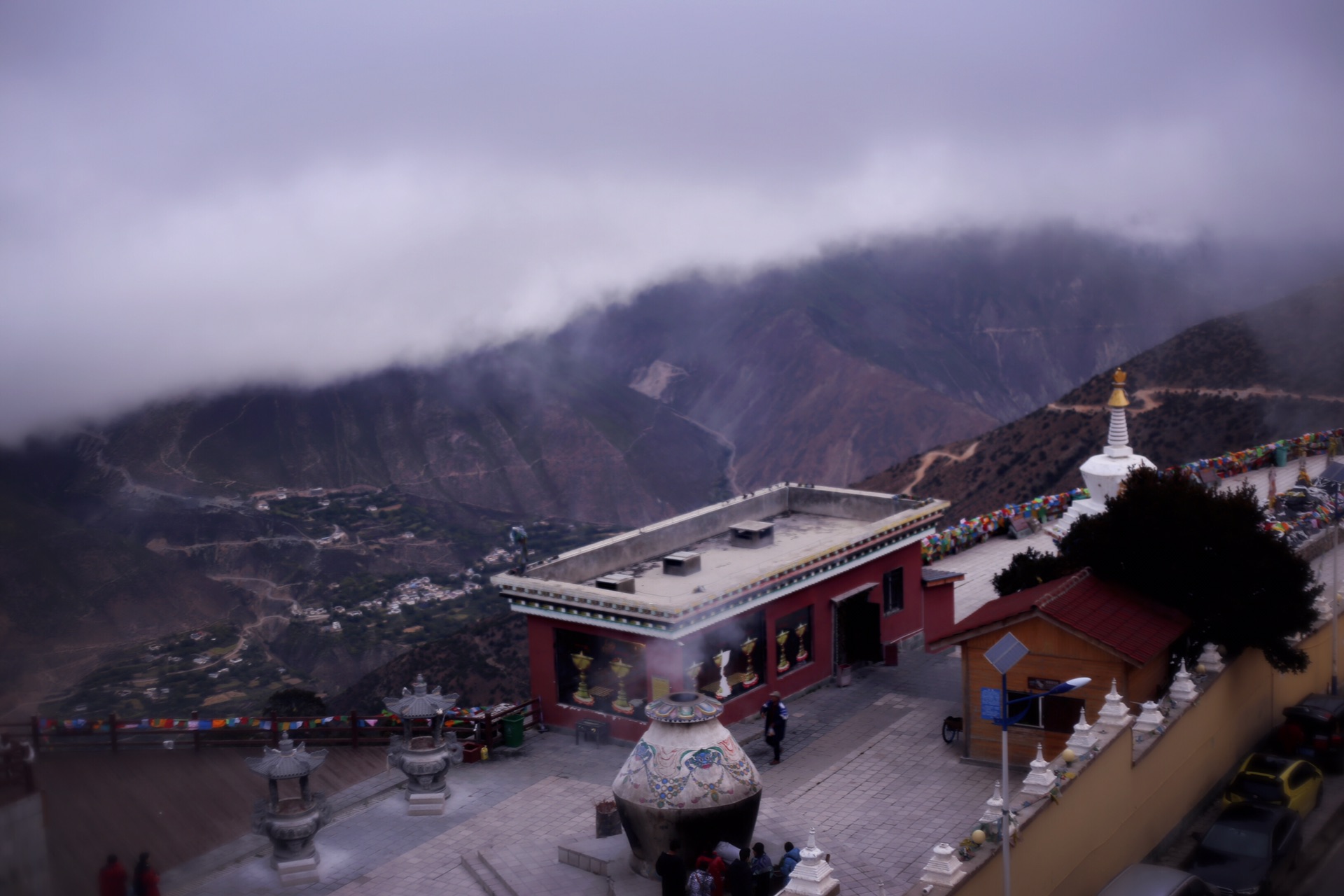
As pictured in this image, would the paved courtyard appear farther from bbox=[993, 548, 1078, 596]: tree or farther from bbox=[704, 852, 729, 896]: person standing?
bbox=[993, 548, 1078, 596]: tree

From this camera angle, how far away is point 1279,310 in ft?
268

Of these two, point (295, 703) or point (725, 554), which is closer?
point (725, 554)

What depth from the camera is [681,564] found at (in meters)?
24.9

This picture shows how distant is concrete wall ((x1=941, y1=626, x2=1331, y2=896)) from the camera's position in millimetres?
13781

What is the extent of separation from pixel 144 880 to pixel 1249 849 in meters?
13.9

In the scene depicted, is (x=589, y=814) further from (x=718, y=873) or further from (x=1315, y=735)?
(x=1315, y=735)

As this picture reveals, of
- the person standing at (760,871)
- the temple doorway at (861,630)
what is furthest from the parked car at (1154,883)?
the temple doorway at (861,630)

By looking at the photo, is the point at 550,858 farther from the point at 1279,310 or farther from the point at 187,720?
the point at 1279,310

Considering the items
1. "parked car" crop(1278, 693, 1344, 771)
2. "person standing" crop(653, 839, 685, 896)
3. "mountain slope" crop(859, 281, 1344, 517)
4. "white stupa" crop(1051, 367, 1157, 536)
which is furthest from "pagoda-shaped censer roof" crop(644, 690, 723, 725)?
"mountain slope" crop(859, 281, 1344, 517)

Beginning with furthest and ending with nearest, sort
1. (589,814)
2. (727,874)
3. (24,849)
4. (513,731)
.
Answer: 1. (513,731)
2. (589,814)
3. (727,874)
4. (24,849)

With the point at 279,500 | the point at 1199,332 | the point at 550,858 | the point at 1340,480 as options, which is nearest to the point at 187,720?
the point at 550,858

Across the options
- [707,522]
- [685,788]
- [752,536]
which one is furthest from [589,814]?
[707,522]

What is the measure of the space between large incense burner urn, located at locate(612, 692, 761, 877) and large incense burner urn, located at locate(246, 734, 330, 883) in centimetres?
475

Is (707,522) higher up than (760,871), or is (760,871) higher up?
(707,522)
